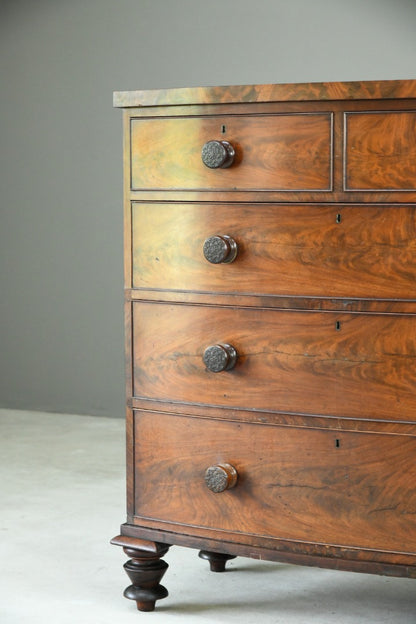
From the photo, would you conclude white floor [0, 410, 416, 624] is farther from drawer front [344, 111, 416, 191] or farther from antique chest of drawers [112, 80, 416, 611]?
drawer front [344, 111, 416, 191]

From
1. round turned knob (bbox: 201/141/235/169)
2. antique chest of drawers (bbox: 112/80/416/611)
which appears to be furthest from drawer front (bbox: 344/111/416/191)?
round turned knob (bbox: 201/141/235/169)

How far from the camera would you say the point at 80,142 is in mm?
4543

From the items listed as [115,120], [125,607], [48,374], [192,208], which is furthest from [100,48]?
[125,607]

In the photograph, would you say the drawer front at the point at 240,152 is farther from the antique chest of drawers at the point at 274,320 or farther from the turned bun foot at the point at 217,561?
the turned bun foot at the point at 217,561

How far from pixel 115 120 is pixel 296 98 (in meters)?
2.63

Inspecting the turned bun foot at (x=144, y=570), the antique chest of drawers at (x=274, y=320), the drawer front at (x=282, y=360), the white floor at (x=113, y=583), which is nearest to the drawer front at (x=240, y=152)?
the antique chest of drawers at (x=274, y=320)

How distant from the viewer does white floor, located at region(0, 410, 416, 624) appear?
220 centimetres

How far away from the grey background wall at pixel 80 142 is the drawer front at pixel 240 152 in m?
2.17

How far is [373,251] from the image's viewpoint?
6.30 feet

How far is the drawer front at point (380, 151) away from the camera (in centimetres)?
187

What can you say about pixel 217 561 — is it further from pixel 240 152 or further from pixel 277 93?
pixel 277 93

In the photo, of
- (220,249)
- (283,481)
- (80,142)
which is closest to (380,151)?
(220,249)

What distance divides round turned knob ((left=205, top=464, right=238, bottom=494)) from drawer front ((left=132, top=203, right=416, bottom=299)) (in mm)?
363

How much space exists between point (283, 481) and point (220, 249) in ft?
1.58
